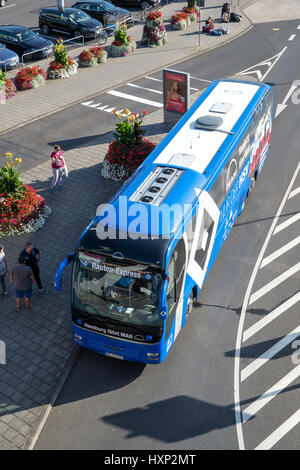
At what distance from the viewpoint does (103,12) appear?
37.6 meters

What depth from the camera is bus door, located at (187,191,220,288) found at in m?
13.1

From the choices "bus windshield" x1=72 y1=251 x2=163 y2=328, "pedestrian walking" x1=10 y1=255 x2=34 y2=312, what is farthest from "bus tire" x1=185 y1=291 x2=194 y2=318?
"pedestrian walking" x1=10 y1=255 x2=34 y2=312

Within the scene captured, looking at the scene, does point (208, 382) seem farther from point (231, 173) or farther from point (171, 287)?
point (231, 173)

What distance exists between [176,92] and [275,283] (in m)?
11.9

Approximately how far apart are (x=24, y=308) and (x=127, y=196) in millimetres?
4670

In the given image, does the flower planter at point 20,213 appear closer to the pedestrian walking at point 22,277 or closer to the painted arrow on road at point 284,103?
the pedestrian walking at point 22,277

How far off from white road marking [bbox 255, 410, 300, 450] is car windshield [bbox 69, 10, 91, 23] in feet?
102

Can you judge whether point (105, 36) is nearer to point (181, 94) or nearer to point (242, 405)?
point (181, 94)

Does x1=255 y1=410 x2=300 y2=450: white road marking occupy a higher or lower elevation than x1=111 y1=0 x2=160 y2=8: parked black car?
lower

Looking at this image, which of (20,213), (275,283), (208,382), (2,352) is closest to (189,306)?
(208,382)

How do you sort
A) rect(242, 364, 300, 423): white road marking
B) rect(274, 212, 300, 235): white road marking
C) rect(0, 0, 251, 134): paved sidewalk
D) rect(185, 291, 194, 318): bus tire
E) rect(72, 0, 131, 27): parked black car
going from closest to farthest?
1. rect(242, 364, 300, 423): white road marking
2. rect(185, 291, 194, 318): bus tire
3. rect(274, 212, 300, 235): white road marking
4. rect(0, 0, 251, 134): paved sidewalk
5. rect(72, 0, 131, 27): parked black car

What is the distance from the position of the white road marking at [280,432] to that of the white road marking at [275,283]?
3931 millimetres

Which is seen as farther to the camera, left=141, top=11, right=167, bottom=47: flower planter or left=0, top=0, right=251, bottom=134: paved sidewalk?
left=141, top=11, right=167, bottom=47: flower planter

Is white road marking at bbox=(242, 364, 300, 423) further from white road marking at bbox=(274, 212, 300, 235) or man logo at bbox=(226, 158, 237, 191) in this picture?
white road marking at bbox=(274, 212, 300, 235)
